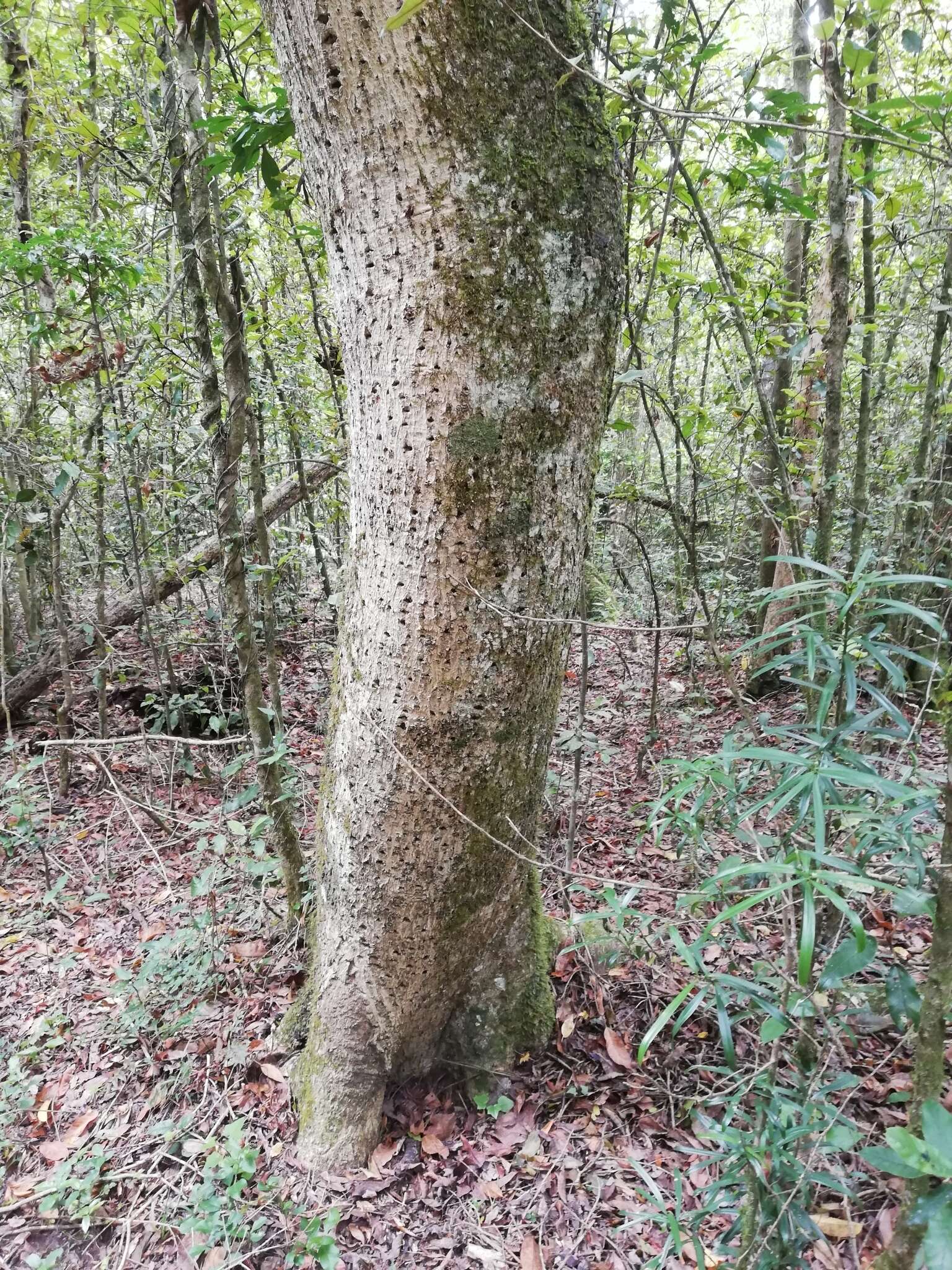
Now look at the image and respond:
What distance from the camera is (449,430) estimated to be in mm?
1513

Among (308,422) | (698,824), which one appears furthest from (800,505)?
(698,824)

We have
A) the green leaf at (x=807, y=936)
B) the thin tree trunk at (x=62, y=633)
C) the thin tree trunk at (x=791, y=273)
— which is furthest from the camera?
the thin tree trunk at (x=791, y=273)

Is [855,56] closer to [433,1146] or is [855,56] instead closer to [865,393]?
[865,393]

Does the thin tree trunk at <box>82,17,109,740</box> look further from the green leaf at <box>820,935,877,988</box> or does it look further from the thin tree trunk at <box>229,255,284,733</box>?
the green leaf at <box>820,935,877,988</box>

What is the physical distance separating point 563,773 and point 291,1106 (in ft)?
6.93

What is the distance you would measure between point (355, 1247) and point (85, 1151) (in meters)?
0.96

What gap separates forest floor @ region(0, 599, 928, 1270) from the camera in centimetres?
167

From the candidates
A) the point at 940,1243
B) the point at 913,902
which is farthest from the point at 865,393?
the point at 940,1243

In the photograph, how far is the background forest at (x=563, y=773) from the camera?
123 centimetres

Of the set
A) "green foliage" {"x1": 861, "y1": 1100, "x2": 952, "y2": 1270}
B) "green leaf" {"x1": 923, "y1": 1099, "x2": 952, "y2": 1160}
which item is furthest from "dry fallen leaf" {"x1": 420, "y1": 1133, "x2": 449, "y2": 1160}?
"green leaf" {"x1": 923, "y1": 1099, "x2": 952, "y2": 1160}

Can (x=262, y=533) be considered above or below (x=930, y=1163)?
above

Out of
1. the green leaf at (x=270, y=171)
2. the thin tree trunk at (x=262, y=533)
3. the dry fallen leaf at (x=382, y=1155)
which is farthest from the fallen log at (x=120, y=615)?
the dry fallen leaf at (x=382, y=1155)

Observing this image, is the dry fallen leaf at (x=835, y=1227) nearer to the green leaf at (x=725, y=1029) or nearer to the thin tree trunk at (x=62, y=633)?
the green leaf at (x=725, y=1029)

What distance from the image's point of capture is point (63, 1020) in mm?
2541
